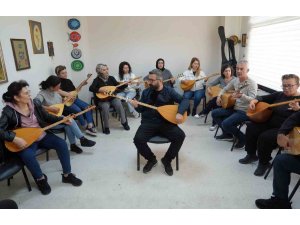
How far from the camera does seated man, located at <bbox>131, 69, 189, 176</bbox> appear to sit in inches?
90.3

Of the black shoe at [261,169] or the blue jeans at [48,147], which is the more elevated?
the blue jeans at [48,147]

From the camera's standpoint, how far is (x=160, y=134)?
2344 mm

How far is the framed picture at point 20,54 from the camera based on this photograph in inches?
106

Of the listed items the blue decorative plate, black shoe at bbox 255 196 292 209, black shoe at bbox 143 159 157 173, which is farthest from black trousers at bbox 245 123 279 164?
the blue decorative plate

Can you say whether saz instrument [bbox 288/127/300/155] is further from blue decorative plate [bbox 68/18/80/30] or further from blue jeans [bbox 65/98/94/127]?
blue decorative plate [bbox 68/18/80/30]

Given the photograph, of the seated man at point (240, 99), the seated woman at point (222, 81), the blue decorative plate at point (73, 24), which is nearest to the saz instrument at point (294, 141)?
the seated man at point (240, 99)

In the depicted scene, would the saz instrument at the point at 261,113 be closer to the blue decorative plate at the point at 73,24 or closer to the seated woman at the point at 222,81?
the seated woman at the point at 222,81

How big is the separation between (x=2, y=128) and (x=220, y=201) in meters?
1.89

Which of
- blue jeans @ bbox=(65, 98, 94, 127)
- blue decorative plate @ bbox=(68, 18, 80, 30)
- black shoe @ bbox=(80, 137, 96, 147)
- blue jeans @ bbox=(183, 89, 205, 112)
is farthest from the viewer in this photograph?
blue decorative plate @ bbox=(68, 18, 80, 30)

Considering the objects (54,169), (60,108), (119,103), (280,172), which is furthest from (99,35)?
(280,172)

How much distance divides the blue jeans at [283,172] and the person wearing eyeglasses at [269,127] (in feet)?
1.43

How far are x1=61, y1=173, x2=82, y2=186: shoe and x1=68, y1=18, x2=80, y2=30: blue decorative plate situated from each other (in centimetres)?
299

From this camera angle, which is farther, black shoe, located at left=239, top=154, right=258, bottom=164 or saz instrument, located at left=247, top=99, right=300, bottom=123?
black shoe, located at left=239, top=154, right=258, bottom=164

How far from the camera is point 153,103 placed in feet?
8.25
